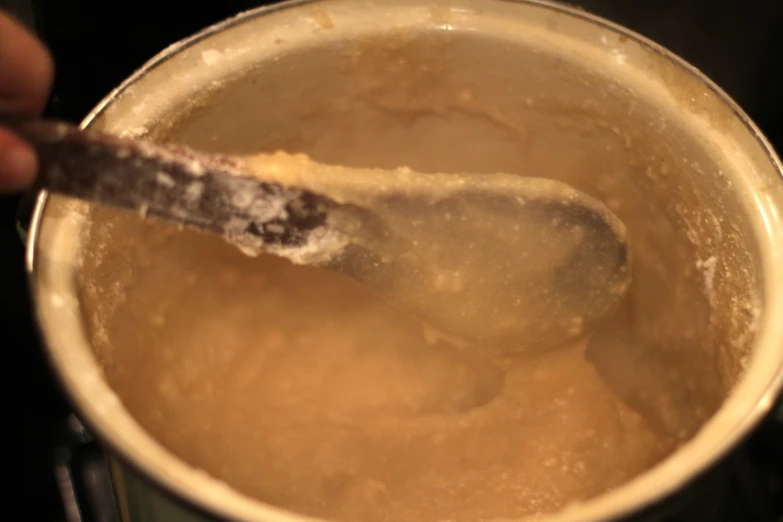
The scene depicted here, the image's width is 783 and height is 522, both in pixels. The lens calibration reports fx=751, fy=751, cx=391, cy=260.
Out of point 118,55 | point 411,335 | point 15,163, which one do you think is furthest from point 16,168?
point 411,335

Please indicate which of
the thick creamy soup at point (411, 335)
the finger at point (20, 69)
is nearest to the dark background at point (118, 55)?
the thick creamy soup at point (411, 335)

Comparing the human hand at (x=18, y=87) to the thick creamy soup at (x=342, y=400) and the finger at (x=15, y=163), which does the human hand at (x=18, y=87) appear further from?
the thick creamy soup at (x=342, y=400)

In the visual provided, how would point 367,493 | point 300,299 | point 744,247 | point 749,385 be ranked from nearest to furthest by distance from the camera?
point 749,385
point 744,247
point 367,493
point 300,299

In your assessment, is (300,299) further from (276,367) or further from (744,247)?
(744,247)

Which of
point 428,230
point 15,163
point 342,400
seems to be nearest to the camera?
point 15,163

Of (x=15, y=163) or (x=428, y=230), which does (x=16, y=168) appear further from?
(x=428, y=230)

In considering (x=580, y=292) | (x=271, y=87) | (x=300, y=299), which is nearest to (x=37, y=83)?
(x=271, y=87)

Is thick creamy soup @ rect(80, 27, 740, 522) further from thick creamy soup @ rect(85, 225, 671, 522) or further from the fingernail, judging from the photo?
the fingernail
